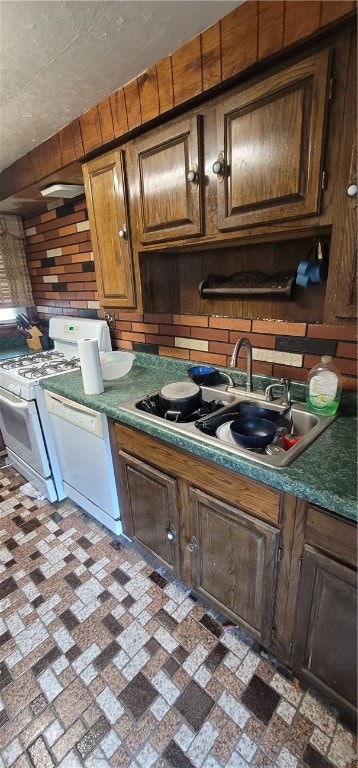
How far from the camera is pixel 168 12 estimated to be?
3.03 ft

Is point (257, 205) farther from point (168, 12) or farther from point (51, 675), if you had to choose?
point (51, 675)

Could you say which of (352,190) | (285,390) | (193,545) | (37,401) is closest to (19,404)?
(37,401)

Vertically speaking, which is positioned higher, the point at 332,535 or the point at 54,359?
the point at 54,359

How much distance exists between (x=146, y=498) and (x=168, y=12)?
67.4 inches

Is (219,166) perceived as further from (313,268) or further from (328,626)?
(328,626)

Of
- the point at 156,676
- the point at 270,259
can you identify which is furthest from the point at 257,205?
the point at 156,676

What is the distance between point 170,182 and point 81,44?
19.2 inches

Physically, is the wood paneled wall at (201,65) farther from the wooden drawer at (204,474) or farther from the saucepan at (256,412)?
the wooden drawer at (204,474)

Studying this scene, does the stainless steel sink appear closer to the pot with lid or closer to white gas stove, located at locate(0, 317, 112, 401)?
the pot with lid

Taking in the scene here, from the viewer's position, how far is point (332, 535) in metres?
0.83

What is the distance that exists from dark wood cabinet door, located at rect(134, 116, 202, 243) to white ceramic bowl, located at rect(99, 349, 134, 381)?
2.19ft

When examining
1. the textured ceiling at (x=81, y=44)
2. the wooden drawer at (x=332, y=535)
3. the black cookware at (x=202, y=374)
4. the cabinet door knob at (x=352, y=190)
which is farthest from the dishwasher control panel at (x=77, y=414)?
the textured ceiling at (x=81, y=44)

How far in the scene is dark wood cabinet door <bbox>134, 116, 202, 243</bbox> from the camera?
3.78ft

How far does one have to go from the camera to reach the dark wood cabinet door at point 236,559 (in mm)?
1025
